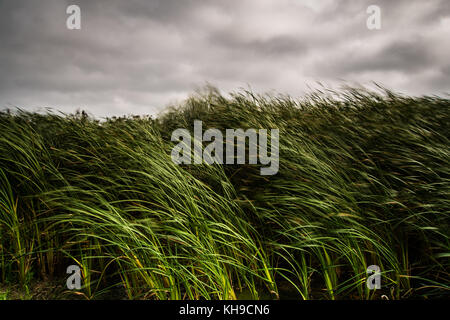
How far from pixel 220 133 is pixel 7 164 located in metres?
2.29

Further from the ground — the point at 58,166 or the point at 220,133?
the point at 220,133

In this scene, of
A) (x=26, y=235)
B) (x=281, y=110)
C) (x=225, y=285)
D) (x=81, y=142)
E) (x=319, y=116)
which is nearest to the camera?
(x=225, y=285)

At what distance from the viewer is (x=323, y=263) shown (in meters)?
2.16

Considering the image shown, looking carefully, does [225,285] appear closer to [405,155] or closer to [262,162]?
[262,162]

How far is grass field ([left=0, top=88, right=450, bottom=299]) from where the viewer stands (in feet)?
6.94

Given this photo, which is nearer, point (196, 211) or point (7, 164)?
point (196, 211)

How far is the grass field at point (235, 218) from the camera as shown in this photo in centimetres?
212

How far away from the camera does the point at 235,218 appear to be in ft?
8.11

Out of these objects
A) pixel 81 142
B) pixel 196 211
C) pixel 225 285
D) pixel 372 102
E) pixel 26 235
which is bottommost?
pixel 225 285

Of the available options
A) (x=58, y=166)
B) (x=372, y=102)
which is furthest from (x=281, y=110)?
(x=58, y=166)

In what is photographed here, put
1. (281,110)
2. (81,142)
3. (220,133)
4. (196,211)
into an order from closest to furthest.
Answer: (196,211) < (81,142) < (220,133) < (281,110)

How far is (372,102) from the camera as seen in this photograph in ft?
14.5

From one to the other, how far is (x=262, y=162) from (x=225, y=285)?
1.30 m

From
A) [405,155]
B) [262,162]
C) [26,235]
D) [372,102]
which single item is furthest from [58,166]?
[372,102]
